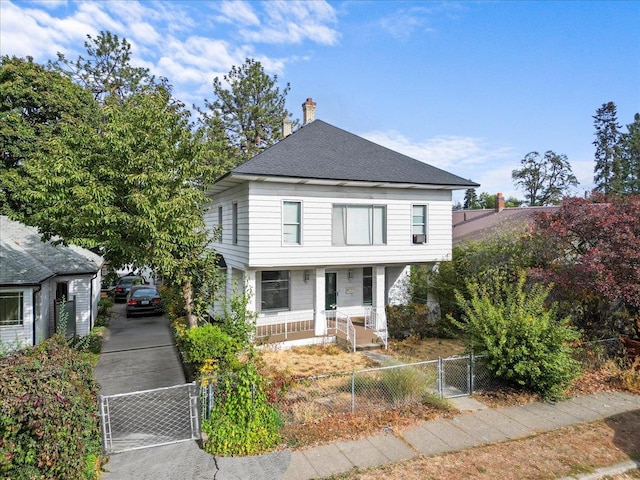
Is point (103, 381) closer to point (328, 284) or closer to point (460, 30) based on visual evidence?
point (328, 284)

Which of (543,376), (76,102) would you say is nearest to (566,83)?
(543,376)

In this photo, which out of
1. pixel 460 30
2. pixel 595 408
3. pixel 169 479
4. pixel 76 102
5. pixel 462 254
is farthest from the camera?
pixel 76 102

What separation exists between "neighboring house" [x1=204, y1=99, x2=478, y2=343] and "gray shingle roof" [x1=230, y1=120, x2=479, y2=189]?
0.05 m

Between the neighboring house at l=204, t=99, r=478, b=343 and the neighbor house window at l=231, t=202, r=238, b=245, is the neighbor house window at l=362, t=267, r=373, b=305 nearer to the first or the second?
the neighboring house at l=204, t=99, r=478, b=343

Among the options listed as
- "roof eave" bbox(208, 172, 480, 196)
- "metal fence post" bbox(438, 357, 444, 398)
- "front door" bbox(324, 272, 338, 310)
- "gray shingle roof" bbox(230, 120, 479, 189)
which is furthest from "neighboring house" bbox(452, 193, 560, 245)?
"metal fence post" bbox(438, 357, 444, 398)

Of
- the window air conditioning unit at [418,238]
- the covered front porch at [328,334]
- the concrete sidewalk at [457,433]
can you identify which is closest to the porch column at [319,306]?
the covered front porch at [328,334]

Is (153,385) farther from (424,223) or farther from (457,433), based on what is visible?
(424,223)

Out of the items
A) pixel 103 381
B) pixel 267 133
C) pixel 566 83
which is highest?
pixel 267 133

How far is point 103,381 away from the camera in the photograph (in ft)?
34.5

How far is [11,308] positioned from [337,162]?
11719 millimetres

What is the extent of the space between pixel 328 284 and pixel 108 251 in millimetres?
8550

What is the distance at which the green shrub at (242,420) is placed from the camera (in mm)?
6289

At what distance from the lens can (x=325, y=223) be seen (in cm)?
1376

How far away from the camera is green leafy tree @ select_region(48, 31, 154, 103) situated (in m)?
29.1
